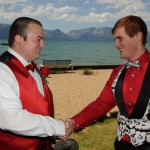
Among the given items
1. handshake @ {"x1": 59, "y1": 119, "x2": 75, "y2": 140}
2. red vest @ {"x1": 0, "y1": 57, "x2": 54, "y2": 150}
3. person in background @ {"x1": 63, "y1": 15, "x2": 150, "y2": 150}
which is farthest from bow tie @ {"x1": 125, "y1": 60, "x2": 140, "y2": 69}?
red vest @ {"x1": 0, "y1": 57, "x2": 54, "y2": 150}

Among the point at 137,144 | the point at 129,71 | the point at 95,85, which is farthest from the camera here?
the point at 95,85

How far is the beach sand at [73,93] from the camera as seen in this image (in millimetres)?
13094

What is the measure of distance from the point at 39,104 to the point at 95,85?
1732 centimetres

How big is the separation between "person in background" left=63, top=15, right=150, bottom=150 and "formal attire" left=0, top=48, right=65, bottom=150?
2.25 feet

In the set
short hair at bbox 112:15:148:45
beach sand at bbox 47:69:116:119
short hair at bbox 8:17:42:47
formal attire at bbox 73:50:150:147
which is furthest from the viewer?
beach sand at bbox 47:69:116:119

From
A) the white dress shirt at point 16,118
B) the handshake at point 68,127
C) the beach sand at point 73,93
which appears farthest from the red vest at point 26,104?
the beach sand at point 73,93

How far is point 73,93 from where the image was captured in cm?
1738

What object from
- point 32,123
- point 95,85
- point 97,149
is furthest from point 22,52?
point 95,85

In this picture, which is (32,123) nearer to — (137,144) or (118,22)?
(137,144)

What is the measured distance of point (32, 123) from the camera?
118 inches

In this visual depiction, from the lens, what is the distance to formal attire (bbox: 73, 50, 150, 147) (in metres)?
3.70

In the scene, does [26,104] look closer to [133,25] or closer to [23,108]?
[23,108]

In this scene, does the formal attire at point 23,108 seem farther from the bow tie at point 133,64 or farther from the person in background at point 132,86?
the bow tie at point 133,64

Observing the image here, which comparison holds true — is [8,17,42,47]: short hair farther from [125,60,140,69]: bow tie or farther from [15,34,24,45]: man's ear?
[125,60,140,69]: bow tie
